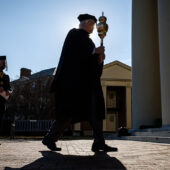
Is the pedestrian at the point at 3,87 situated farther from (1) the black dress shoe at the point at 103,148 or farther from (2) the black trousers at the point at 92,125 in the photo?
(1) the black dress shoe at the point at 103,148

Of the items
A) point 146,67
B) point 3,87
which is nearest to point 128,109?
point 146,67

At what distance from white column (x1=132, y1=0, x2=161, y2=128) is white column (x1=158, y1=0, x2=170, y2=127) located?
12.6ft

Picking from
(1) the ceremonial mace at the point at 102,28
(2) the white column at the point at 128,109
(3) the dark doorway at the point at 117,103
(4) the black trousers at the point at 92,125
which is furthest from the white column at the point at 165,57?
(3) the dark doorway at the point at 117,103

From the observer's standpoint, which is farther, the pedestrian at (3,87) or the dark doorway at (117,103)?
the dark doorway at (117,103)

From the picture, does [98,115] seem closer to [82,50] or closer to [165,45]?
[82,50]

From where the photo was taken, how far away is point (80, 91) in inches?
140

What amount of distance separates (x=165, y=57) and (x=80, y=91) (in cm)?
945

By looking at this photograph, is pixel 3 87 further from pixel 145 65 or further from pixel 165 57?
pixel 145 65

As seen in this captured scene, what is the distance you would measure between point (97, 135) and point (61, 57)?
1.23 metres

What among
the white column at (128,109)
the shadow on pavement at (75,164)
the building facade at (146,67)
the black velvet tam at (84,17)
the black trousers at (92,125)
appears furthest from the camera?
the white column at (128,109)

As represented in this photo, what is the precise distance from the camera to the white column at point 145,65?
52.0ft

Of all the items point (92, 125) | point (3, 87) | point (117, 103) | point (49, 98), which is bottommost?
point (92, 125)

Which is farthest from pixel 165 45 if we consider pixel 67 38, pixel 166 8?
pixel 67 38

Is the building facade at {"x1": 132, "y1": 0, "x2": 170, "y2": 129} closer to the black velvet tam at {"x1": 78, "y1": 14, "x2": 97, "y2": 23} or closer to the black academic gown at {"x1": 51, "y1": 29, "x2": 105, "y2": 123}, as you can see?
the black velvet tam at {"x1": 78, "y1": 14, "x2": 97, "y2": 23}
